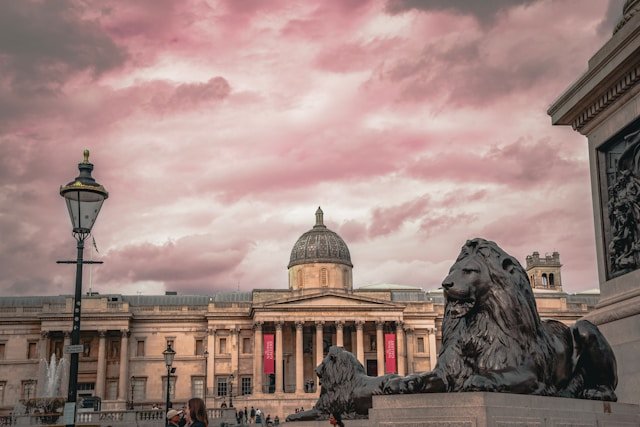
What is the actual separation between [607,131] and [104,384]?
223 feet

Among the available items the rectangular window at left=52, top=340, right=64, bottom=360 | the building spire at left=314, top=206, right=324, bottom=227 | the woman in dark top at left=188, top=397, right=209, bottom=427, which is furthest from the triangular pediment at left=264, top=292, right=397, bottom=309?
the woman in dark top at left=188, top=397, right=209, bottom=427

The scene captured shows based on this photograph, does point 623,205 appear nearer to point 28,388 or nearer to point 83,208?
point 83,208

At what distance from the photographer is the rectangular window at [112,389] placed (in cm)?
7600

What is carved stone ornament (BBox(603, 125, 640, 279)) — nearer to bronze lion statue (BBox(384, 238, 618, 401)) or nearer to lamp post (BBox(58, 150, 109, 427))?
bronze lion statue (BBox(384, 238, 618, 401))

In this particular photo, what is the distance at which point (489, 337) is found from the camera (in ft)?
27.8

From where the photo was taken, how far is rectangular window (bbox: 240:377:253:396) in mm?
76250

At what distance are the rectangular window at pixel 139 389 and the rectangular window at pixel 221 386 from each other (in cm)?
682

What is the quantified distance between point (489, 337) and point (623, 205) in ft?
19.2

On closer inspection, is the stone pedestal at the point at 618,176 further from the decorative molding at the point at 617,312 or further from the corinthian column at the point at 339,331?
the corinthian column at the point at 339,331

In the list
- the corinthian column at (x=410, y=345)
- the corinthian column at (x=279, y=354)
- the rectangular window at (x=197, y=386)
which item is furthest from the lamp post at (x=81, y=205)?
the corinthian column at (x=410, y=345)

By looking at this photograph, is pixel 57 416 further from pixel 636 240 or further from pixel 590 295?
pixel 590 295

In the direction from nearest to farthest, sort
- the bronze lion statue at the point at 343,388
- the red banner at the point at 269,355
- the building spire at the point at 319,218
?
the bronze lion statue at the point at 343,388 → the red banner at the point at 269,355 → the building spire at the point at 319,218

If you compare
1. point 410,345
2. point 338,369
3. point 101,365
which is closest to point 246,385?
point 101,365

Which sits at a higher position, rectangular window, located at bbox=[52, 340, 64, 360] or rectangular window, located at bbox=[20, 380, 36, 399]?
rectangular window, located at bbox=[52, 340, 64, 360]
